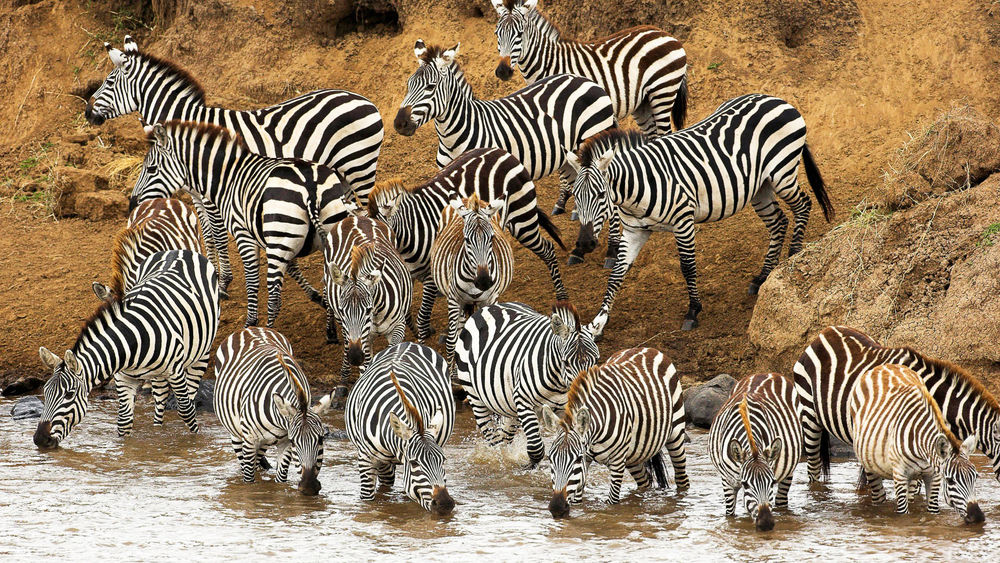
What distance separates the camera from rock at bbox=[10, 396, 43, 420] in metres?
11.0

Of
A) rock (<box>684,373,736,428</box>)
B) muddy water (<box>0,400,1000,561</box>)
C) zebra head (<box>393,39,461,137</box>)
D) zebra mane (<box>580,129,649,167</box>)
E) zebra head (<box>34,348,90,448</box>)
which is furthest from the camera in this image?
zebra head (<box>393,39,461,137</box>)

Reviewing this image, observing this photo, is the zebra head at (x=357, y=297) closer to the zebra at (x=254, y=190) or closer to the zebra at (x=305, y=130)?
the zebra at (x=254, y=190)

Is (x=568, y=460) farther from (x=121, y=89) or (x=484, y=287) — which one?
(x=121, y=89)

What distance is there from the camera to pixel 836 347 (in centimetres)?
862

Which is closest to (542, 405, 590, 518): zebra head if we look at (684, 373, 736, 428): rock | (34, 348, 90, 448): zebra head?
(684, 373, 736, 428): rock

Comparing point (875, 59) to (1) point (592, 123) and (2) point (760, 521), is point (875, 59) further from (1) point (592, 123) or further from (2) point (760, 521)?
(2) point (760, 521)

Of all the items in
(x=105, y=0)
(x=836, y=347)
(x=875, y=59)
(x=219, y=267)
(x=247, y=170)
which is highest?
(x=105, y=0)

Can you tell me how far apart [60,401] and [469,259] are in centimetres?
359

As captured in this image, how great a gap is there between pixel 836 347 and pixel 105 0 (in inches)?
577

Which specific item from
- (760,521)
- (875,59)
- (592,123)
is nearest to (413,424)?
(760,521)

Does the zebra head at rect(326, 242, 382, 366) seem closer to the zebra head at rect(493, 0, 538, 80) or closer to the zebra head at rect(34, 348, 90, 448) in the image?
the zebra head at rect(34, 348, 90, 448)

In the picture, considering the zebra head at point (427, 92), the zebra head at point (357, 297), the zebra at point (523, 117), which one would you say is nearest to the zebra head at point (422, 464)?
the zebra head at point (357, 297)

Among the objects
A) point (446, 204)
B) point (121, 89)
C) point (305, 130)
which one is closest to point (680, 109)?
point (446, 204)

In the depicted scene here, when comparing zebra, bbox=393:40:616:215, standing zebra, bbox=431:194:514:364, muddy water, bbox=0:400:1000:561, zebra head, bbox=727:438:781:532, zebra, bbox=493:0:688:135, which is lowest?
muddy water, bbox=0:400:1000:561
